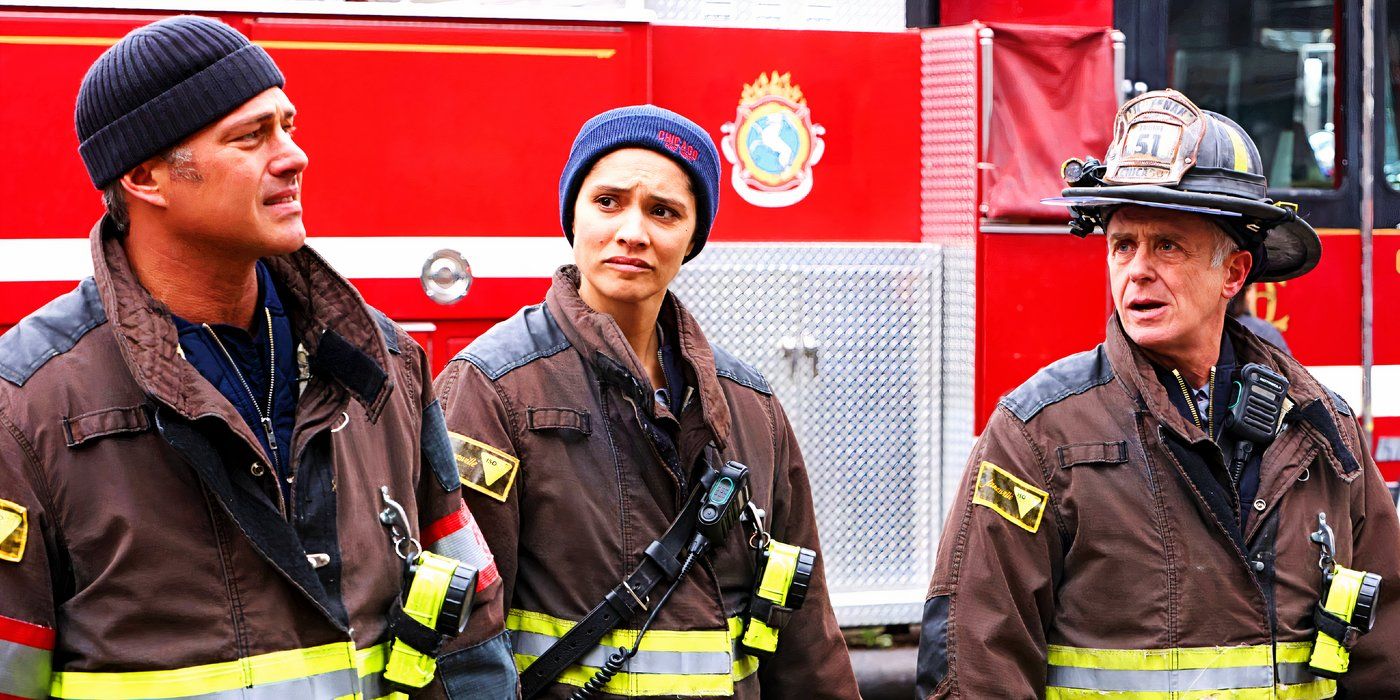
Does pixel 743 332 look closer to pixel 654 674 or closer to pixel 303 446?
pixel 654 674

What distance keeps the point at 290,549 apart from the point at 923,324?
10.9 ft

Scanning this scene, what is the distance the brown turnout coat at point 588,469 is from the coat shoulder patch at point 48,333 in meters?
0.73

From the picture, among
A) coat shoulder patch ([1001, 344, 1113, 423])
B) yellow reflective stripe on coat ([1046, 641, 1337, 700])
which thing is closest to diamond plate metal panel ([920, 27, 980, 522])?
coat shoulder patch ([1001, 344, 1113, 423])

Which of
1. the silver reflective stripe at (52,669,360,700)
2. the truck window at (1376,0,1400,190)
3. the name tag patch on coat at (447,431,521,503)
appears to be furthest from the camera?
the truck window at (1376,0,1400,190)

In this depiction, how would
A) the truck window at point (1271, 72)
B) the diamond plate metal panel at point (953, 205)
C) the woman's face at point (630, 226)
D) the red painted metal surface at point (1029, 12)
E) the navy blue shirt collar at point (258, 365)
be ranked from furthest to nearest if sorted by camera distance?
the truck window at point (1271, 72), the red painted metal surface at point (1029, 12), the diamond plate metal panel at point (953, 205), the woman's face at point (630, 226), the navy blue shirt collar at point (258, 365)

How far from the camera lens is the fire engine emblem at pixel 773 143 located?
4.88 metres

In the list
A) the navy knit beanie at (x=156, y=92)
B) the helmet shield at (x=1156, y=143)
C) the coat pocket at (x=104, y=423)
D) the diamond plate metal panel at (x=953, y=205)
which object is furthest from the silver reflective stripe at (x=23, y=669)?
the diamond plate metal panel at (x=953, y=205)

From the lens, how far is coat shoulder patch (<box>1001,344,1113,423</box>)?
2.80m

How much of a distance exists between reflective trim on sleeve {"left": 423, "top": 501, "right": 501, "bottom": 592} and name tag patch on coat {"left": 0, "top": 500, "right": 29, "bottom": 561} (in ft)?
1.99

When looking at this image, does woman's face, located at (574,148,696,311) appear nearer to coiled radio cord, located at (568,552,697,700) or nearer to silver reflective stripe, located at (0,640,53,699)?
coiled radio cord, located at (568,552,697,700)

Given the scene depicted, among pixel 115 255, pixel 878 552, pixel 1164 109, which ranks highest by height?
pixel 1164 109

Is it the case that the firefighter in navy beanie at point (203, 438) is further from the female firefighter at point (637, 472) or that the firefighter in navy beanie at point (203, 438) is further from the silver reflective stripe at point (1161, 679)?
the silver reflective stripe at point (1161, 679)

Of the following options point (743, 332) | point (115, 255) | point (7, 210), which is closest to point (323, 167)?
point (7, 210)

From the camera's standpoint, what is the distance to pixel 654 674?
2635 mm
